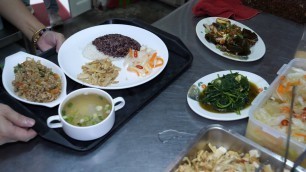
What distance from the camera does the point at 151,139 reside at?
1.16 meters

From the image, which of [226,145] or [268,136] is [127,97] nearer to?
[226,145]

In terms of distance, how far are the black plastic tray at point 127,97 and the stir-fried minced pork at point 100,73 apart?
0.05m

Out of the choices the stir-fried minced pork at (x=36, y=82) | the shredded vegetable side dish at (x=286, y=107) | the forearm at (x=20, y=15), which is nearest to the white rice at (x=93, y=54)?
the stir-fried minced pork at (x=36, y=82)

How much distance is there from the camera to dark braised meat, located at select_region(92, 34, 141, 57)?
154cm

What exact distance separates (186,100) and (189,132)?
0.18 meters

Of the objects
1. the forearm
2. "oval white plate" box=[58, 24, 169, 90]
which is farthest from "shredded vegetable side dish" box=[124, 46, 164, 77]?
the forearm

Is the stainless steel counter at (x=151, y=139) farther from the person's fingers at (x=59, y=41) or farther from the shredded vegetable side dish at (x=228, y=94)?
the person's fingers at (x=59, y=41)

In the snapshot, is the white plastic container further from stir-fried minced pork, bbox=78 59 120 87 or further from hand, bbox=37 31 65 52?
hand, bbox=37 31 65 52

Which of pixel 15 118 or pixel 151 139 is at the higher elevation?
pixel 15 118

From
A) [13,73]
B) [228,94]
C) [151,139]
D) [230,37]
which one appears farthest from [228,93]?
[13,73]

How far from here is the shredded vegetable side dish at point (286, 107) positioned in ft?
3.45

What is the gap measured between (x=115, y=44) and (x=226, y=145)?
2.53 ft

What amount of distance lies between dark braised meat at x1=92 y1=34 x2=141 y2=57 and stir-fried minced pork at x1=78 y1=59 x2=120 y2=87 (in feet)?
0.27

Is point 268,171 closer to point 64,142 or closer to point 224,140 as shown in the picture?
point 224,140
